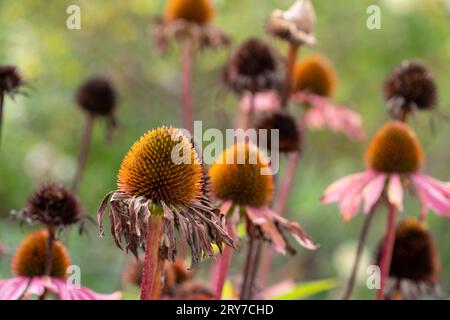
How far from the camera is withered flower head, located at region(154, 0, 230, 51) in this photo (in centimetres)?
339

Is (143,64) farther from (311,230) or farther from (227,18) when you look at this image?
(311,230)

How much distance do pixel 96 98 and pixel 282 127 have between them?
0.84m

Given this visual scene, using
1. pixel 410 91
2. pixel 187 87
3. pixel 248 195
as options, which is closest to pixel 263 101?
pixel 187 87

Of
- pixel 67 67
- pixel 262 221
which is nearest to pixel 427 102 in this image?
pixel 262 221

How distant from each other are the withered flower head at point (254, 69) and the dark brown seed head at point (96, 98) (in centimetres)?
46

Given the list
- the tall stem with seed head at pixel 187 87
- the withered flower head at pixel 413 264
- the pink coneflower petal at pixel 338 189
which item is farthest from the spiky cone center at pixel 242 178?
the tall stem with seed head at pixel 187 87

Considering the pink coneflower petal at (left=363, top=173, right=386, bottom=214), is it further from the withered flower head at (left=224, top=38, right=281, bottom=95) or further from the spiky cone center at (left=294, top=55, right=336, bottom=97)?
the spiky cone center at (left=294, top=55, right=336, bottom=97)

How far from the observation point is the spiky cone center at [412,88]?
259 centimetres

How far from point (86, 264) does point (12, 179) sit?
4.08ft

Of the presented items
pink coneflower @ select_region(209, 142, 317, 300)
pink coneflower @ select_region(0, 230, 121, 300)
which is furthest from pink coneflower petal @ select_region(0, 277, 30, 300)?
pink coneflower @ select_region(209, 142, 317, 300)

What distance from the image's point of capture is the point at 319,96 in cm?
331

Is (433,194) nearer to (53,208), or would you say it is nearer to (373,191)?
(373,191)

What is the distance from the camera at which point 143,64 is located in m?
5.97

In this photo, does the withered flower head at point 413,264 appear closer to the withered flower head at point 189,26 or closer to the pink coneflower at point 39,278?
the pink coneflower at point 39,278
